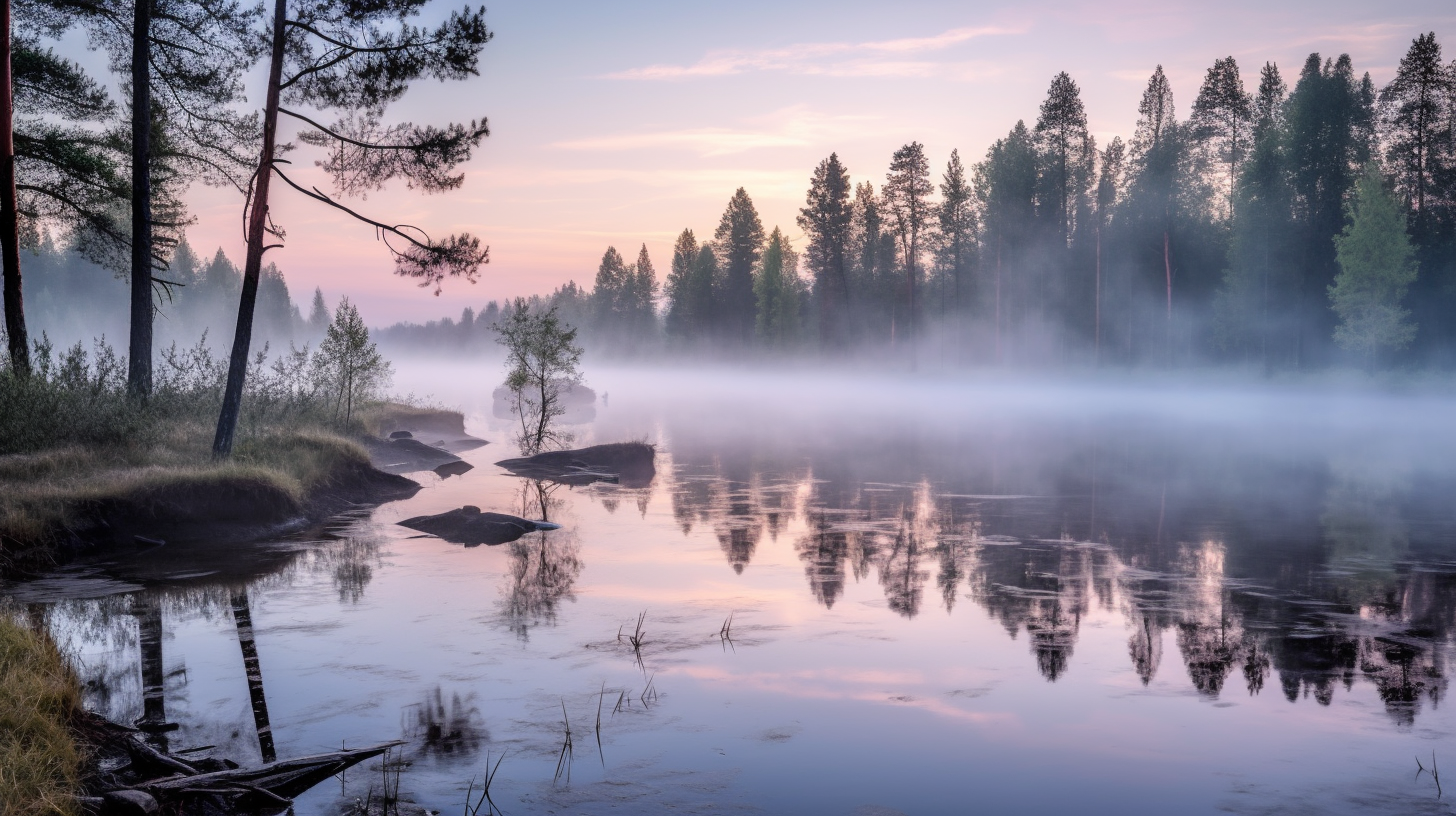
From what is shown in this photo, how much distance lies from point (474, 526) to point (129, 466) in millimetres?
6693

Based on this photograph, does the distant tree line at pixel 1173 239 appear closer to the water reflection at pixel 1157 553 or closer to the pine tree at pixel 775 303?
the pine tree at pixel 775 303

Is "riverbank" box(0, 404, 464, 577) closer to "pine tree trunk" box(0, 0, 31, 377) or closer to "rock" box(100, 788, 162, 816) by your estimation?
"pine tree trunk" box(0, 0, 31, 377)

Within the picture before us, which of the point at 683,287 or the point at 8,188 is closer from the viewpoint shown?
the point at 8,188

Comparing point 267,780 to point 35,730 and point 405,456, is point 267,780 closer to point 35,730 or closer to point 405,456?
point 35,730

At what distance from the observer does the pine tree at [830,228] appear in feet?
300

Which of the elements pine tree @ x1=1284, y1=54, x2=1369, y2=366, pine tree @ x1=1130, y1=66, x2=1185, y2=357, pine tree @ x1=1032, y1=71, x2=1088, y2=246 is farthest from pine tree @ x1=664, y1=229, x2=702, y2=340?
pine tree @ x1=1284, y1=54, x2=1369, y2=366

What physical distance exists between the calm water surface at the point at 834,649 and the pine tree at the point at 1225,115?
50946 mm

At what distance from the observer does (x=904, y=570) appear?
17391 millimetres

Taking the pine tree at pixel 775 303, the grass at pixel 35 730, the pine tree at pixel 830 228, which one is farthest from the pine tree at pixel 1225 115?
the grass at pixel 35 730

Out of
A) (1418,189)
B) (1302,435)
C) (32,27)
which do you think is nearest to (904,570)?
(32,27)

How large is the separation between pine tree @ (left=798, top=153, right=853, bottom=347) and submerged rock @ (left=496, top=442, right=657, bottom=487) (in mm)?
61708

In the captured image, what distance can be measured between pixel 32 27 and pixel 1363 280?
6003 cm

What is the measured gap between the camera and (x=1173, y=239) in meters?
68.4

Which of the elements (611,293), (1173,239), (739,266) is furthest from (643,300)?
(1173,239)
